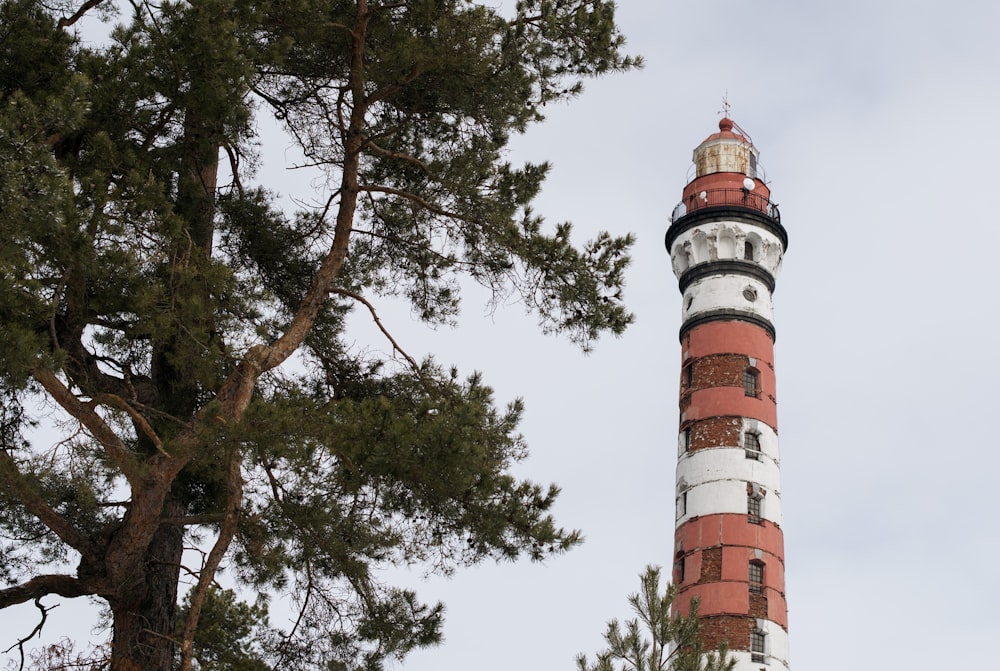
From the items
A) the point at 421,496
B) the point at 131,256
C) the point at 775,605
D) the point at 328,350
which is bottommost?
the point at 421,496

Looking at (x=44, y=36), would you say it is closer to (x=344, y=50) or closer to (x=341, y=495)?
(x=344, y=50)

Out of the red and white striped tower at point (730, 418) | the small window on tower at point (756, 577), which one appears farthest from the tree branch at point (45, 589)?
the small window on tower at point (756, 577)

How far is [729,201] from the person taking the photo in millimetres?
36125

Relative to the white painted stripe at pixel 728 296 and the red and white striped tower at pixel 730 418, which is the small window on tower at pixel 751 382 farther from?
the white painted stripe at pixel 728 296

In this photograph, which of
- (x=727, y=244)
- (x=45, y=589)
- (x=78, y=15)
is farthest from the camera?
(x=727, y=244)

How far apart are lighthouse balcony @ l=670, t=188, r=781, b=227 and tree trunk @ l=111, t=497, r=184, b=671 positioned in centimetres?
2607

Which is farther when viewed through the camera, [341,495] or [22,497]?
[341,495]

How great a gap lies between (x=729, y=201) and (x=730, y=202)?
5 centimetres

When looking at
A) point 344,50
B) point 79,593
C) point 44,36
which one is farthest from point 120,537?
point 344,50

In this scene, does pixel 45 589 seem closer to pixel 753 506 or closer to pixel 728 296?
pixel 753 506

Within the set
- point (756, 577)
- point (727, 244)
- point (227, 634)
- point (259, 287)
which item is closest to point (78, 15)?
point (259, 287)

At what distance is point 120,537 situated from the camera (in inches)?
460

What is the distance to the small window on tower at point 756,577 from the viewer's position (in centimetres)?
2994

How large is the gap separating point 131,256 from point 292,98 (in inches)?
197
